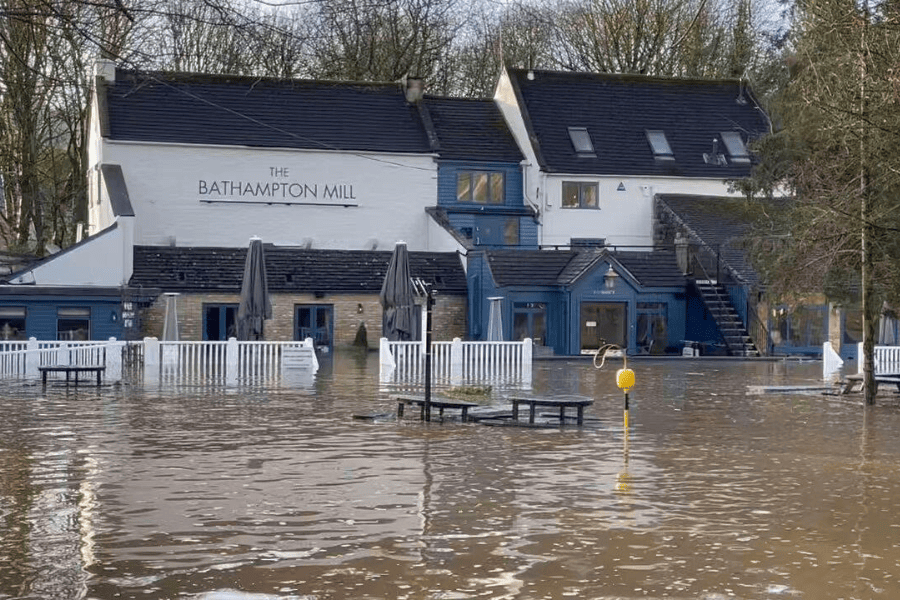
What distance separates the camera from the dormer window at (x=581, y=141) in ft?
177

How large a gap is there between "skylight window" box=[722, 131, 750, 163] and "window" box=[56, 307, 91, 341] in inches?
1031

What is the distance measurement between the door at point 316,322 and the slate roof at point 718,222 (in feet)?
42.7

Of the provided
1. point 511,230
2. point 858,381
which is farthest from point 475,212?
point 858,381

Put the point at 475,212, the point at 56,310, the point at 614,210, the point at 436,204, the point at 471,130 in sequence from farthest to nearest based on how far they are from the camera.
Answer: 1. the point at 471,130
2. the point at 614,210
3. the point at 475,212
4. the point at 436,204
5. the point at 56,310

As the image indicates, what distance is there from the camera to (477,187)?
53.1m

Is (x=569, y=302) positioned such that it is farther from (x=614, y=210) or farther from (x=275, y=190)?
(x=275, y=190)

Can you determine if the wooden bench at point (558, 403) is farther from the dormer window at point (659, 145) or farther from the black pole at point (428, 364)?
the dormer window at point (659, 145)

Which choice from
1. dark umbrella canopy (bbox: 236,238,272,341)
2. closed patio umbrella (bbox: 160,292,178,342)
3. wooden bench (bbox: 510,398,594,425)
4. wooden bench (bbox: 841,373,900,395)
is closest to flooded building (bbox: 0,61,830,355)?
closed patio umbrella (bbox: 160,292,178,342)

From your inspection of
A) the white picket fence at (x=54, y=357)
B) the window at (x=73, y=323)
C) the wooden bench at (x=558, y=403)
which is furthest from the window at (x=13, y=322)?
the wooden bench at (x=558, y=403)

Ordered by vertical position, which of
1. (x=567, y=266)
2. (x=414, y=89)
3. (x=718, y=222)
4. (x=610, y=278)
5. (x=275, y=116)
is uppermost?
(x=414, y=89)

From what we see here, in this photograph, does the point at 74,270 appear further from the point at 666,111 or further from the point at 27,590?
the point at 27,590

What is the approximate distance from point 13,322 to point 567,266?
1816 centimetres

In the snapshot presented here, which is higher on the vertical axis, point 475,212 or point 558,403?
point 475,212

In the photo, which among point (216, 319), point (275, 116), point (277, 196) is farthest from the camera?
point (275, 116)
